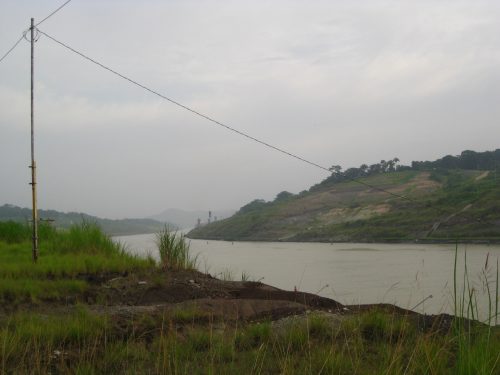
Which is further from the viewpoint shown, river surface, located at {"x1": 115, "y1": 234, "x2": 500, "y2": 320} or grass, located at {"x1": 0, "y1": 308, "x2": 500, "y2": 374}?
river surface, located at {"x1": 115, "y1": 234, "x2": 500, "y2": 320}

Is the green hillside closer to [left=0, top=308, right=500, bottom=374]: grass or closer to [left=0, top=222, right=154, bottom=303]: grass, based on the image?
[left=0, top=222, right=154, bottom=303]: grass

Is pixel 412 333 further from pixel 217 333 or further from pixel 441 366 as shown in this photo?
pixel 217 333

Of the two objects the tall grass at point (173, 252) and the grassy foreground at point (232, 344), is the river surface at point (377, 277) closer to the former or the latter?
the tall grass at point (173, 252)

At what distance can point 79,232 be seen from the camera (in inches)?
345

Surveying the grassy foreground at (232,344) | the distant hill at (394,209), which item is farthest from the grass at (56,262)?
the distant hill at (394,209)

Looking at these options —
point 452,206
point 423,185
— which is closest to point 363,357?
point 452,206

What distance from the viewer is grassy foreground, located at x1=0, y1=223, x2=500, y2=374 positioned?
8.99ft

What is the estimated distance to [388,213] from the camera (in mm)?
31844

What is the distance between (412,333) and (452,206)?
26.1 metres

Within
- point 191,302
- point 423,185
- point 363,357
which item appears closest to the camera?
point 363,357

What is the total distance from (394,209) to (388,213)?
74 cm

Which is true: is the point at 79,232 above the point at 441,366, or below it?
above

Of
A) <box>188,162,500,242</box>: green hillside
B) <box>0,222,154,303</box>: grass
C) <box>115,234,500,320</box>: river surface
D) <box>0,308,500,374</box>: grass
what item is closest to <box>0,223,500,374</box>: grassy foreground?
<box>0,308,500,374</box>: grass

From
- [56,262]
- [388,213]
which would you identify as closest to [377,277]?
[56,262]
